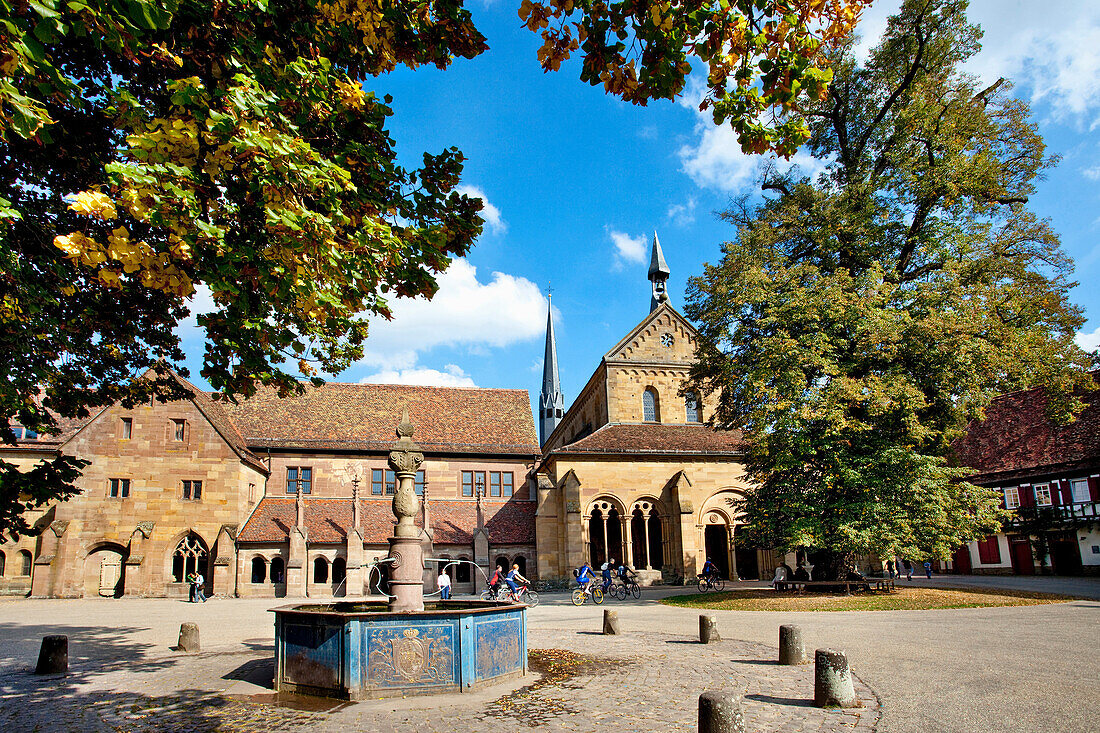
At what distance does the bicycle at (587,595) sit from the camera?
24047 mm

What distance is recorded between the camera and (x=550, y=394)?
316ft

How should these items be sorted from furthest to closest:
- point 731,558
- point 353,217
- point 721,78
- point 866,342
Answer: point 731,558
point 866,342
point 353,217
point 721,78

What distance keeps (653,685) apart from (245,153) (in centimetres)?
829

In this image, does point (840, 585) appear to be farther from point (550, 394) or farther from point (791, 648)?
point (550, 394)

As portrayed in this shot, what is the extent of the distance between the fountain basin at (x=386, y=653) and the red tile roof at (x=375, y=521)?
981 inches

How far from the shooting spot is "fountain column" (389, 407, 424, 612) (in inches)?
386

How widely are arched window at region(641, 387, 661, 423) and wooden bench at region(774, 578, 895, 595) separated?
1617 centimetres

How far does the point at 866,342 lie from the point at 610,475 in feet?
52.3

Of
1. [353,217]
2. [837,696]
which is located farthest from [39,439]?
[837,696]

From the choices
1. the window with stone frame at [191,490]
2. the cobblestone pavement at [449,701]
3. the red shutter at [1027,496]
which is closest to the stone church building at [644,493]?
the red shutter at [1027,496]

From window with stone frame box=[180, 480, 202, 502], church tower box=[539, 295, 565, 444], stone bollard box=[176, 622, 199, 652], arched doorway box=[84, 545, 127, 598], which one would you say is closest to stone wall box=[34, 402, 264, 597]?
arched doorway box=[84, 545, 127, 598]

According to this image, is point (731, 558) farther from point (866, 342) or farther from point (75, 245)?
point (75, 245)

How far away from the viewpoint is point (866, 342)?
20047 mm

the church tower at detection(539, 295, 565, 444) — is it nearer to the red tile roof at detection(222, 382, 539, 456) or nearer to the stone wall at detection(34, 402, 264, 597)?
the red tile roof at detection(222, 382, 539, 456)
